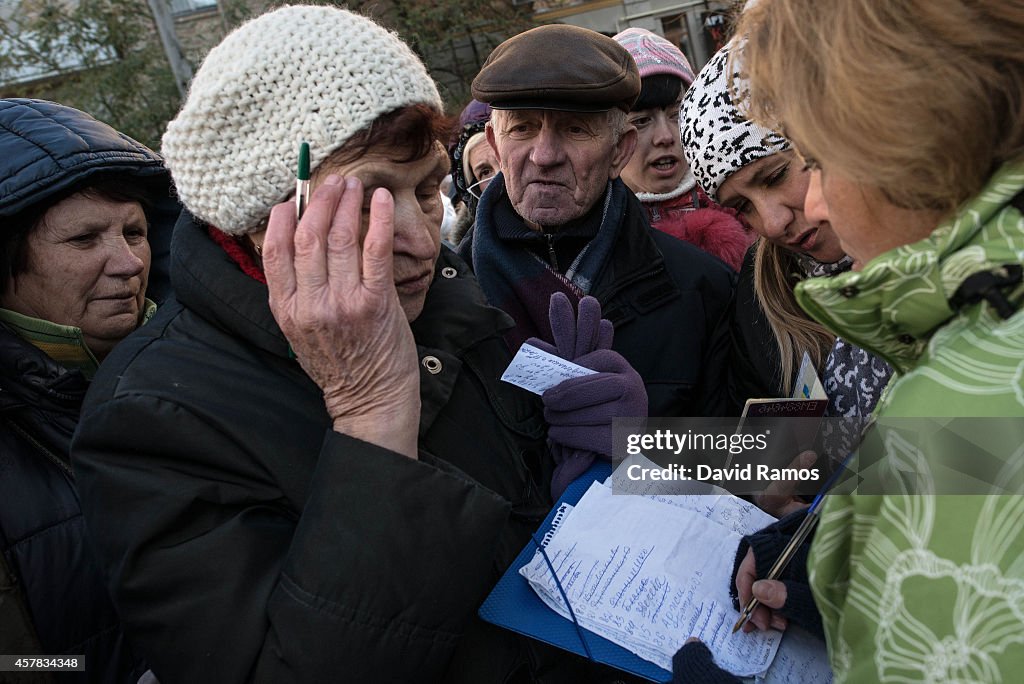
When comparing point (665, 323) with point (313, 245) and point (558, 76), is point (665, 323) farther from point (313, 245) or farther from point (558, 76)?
point (313, 245)

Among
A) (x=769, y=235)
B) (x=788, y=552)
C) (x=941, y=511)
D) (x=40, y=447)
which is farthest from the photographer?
(x=769, y=235)

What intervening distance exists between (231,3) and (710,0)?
929 cm

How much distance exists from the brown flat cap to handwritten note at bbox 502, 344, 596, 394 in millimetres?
973

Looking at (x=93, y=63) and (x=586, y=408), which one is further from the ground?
(x=586, y=408)

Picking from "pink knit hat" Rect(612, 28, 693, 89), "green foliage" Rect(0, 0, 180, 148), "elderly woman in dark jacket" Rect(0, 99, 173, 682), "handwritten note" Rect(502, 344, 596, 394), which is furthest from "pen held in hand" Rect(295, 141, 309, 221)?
"green foliage" Rect(0, 0, 180, 148)

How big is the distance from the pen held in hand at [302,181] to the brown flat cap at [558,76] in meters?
1.15

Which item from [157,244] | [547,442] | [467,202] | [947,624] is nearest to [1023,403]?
[947,624]

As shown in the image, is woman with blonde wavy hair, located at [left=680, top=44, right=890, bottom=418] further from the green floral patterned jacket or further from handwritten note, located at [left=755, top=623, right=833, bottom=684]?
the green floral patterned jacket

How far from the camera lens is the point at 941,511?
0.86 metres

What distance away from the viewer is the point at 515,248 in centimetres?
250

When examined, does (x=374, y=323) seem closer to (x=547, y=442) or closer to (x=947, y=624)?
(x=547, y=442)

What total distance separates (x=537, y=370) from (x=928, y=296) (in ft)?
2.78

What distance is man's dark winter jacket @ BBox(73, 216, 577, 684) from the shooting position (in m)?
1.17

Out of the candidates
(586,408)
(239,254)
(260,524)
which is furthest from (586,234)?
(260,524)
